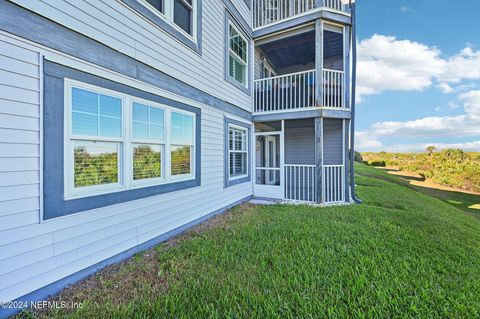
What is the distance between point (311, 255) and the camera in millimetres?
3311

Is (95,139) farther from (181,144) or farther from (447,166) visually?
(447,166)

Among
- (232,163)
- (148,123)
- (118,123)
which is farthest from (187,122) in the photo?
(232,163)

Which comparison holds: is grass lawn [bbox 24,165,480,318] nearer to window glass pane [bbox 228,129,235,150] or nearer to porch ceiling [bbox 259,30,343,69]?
window glass pane [bbox 228,129,235,150]

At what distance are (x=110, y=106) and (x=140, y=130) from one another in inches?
24.3

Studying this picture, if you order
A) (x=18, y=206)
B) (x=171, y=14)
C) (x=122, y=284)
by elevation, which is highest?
(x=171, y=14)

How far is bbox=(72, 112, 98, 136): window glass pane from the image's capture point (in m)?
2.61

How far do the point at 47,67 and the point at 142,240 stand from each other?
2.70m

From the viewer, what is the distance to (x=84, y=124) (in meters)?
2.71

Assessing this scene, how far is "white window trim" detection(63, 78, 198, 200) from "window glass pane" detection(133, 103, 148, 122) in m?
0.07

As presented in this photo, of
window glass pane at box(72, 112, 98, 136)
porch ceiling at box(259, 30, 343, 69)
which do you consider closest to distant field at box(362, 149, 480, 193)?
porch ceiling at box(259, 30, 343, 69)

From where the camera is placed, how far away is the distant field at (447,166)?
1608cm

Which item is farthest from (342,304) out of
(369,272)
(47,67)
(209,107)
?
(209,107)

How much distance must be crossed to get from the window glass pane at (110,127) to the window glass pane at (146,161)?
383 mm

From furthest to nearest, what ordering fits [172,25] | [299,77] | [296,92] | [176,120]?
1. [296,92]
2. [299,77]
3. [176,120]
4. [172,25]
